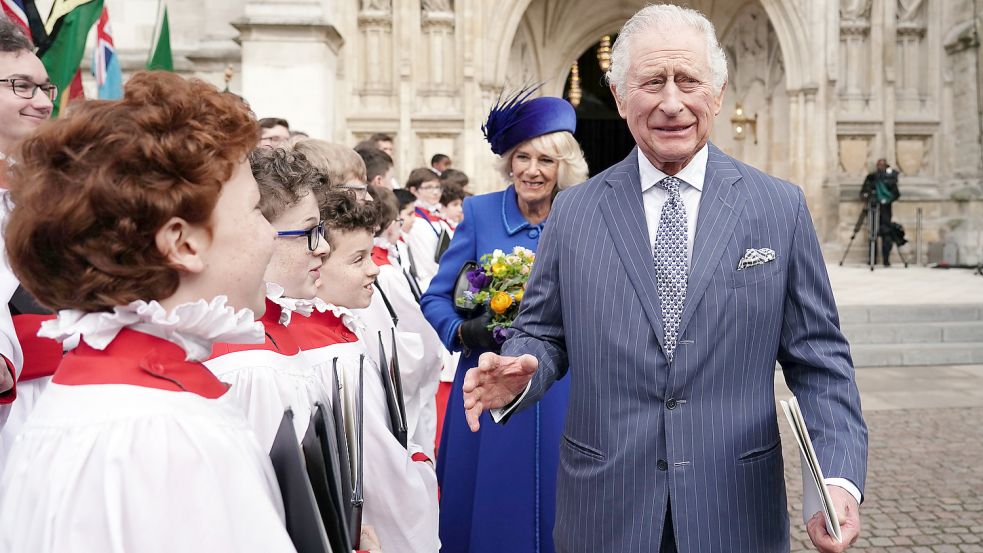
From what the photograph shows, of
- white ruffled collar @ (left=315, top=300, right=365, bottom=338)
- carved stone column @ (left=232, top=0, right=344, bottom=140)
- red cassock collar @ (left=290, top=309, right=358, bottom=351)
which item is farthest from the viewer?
carved stone column @ (left=232, top=0, right=344, bottom=140)

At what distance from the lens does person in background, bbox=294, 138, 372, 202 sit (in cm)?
328

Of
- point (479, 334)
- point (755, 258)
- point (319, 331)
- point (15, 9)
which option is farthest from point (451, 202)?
point (755, 258)

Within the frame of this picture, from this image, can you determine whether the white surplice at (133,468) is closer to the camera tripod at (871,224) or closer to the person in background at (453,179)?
the person in background at (453,179)

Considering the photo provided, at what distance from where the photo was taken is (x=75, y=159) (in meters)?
1.21

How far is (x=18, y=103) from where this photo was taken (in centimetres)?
287

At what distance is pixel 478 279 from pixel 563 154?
63 cm

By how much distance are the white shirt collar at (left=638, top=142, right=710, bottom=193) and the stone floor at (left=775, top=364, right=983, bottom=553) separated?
283cm

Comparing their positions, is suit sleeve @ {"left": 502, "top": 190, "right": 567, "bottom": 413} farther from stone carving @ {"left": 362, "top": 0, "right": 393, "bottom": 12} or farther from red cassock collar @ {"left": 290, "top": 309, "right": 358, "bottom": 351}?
stone carving @ {"left": 362, "top": 0, "right": 393, "bottom": 12}

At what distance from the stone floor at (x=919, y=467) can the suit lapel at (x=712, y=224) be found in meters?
2.83

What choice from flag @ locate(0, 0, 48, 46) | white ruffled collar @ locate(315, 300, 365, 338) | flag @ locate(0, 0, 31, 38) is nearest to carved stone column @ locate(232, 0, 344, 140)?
flag @ locate(0, 0, 48, 46)

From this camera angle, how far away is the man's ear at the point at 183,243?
1.26 meters

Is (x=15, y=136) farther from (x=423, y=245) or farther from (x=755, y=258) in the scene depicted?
(x=423, y=245)

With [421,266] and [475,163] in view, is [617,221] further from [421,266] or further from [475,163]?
[475,163]

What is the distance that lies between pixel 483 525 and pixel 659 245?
5.01 ft
